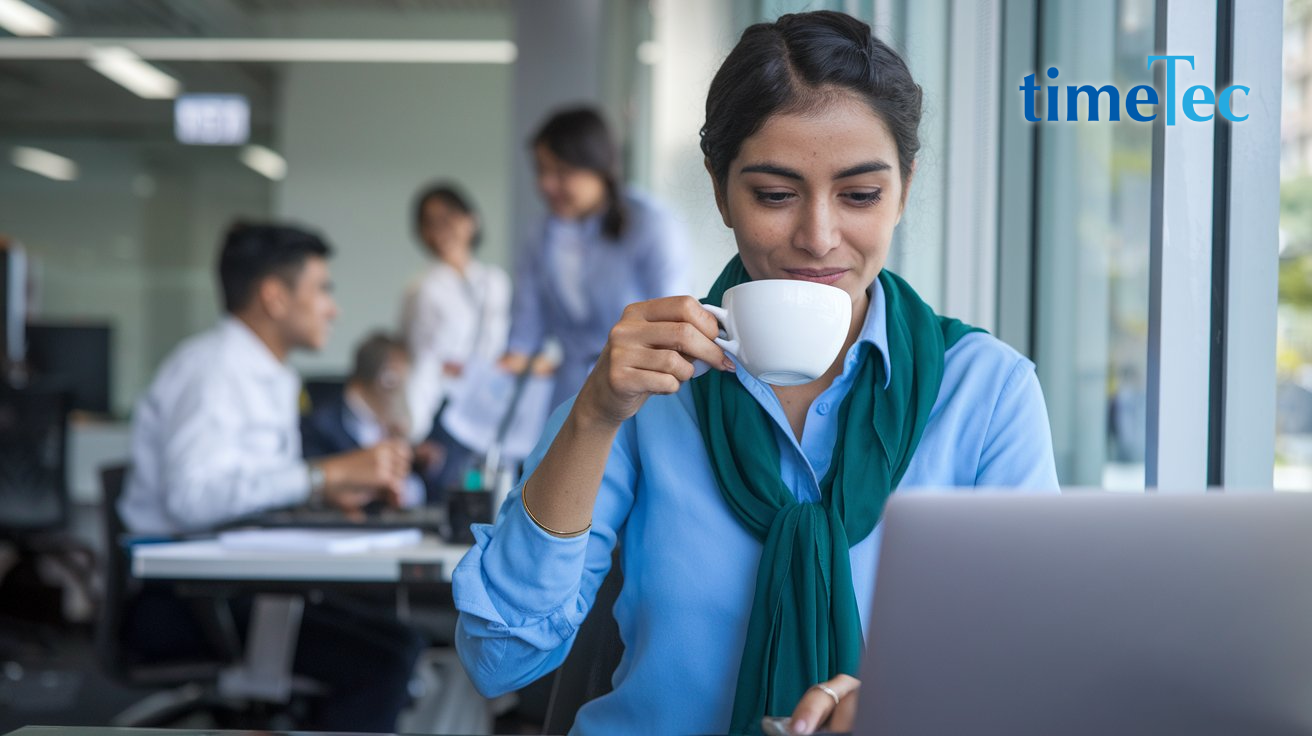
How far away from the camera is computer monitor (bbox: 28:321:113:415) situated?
19.5ft

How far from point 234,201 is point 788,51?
8359 millimetres

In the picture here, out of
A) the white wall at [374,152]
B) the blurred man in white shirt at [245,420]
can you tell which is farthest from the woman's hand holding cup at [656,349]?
the white wall at [374,152]

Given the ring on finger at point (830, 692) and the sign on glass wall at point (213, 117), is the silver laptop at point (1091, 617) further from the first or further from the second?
the sign on glass wall at point (213, 117)

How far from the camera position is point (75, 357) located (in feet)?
19.7

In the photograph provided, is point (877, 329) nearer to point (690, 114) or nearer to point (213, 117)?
point (690, 114)

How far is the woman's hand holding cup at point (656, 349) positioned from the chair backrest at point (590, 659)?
31 cm

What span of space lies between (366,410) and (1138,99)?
10.3 ft

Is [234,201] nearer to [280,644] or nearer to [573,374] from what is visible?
[573,374]

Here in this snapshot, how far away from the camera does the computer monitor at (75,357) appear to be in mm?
5953

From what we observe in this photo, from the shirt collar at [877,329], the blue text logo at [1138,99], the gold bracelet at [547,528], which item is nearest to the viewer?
the gold bracelet at [547,528]

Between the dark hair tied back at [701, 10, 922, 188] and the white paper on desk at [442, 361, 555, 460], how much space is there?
50.4 inches

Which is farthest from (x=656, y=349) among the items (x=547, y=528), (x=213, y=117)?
(x=213, y=117)

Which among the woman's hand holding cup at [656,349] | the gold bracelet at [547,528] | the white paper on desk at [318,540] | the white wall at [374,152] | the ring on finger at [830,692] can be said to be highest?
the white wall at [374,152]

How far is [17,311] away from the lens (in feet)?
18.0
